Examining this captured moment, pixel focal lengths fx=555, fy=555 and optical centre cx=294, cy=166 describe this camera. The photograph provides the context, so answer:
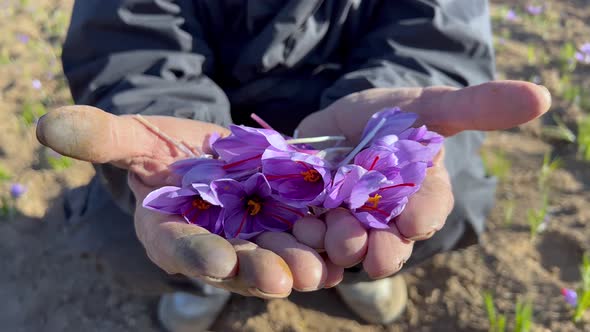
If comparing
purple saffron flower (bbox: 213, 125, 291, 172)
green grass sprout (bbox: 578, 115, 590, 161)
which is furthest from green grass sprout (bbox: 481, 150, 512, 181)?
purple saffron flower (bbox: 213, 125, 291, 172)

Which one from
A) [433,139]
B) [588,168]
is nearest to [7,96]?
[433,139]

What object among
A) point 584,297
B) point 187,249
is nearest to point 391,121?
point 187,249

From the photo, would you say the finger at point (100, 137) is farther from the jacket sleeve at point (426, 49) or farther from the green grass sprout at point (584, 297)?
the green grass sprout at point (584, 297)

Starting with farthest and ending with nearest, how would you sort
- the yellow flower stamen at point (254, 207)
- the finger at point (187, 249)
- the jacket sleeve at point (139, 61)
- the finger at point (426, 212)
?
1. the jacket sleeve at point (139, 61)
2. the yellow flower stamen at point (254, 207)
3. the finger at point (426, 212)
4. the finger at point (187, 249)

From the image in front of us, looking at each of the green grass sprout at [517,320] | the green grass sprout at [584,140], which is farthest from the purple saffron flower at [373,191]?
the green grass sprout at [584,140]

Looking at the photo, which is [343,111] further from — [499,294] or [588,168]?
[588,168]

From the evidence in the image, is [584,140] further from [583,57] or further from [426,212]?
[426,212]

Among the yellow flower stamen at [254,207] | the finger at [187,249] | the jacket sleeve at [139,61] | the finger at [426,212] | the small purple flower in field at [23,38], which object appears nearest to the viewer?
the finger at [187,249]

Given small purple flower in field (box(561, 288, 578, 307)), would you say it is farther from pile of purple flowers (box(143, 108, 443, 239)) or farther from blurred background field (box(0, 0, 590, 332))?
pile of purple flowers (box(143, 108, 443, 239))
